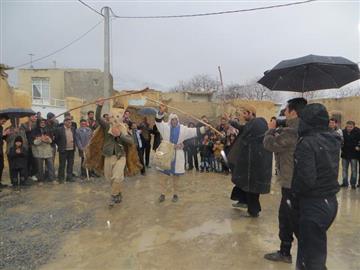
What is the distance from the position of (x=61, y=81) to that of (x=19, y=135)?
31.9 meters

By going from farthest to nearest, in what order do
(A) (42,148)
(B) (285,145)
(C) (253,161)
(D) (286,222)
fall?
(A) (42,148) → (C) (253,161) → (B) (285,145) → (D) (286,222)

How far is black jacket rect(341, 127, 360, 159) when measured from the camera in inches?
377

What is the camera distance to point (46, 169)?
10.2 m

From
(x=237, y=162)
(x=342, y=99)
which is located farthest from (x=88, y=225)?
(x=342, y=99)

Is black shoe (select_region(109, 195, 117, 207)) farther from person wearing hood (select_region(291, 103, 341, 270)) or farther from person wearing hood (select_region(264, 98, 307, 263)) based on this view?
person wearing hood (select_region(291, 103, 341, 270))

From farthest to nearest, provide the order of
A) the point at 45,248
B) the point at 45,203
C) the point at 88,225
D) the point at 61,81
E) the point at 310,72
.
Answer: the point at 61,81, the point at 45,203, the point at 88,225, the point at 310,72, the point at 45,248

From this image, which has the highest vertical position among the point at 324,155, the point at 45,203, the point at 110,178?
the point at 324,155

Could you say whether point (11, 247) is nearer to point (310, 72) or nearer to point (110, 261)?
point (110, 261)

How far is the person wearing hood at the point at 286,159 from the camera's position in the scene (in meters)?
4.60

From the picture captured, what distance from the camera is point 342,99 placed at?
25.0 metres

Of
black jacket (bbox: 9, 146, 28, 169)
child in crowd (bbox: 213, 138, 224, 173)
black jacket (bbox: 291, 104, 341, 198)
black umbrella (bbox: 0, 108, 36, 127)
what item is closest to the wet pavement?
black jacket (bbox: 9, 146, 28, 169)

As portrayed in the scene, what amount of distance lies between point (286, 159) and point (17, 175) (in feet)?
24.1

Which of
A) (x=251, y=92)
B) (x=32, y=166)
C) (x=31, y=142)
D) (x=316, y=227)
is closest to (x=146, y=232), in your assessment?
(x=316, y=227)

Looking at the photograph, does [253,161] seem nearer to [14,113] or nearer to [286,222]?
[286,222]
